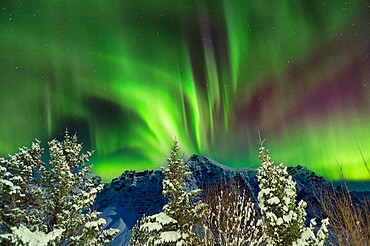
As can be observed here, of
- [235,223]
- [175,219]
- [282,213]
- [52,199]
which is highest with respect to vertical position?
[52,199]

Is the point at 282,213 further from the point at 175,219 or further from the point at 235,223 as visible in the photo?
the point at 175,219

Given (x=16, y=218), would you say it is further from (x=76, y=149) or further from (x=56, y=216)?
(x=76, y=149)

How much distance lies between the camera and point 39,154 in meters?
14.2

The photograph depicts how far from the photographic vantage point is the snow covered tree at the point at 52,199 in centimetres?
1234

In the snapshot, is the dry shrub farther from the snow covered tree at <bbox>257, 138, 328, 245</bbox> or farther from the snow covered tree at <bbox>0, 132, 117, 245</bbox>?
the snow covered tree at <bbox>0, 132, 117, 245</bbox>

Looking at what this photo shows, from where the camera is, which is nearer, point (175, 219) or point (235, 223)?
point (175, 219)

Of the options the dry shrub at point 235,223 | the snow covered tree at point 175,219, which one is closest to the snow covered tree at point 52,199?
the snow covered tree at point 175,219

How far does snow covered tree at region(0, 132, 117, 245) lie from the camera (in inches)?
486

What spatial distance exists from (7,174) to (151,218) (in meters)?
5.34

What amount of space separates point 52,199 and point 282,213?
895 centimetres

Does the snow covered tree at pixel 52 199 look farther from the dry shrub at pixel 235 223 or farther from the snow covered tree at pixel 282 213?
the snow covered tree at pixel 282 213

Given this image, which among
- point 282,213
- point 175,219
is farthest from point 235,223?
point 175,219

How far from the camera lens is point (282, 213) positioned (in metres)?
13.1

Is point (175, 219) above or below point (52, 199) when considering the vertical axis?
below
